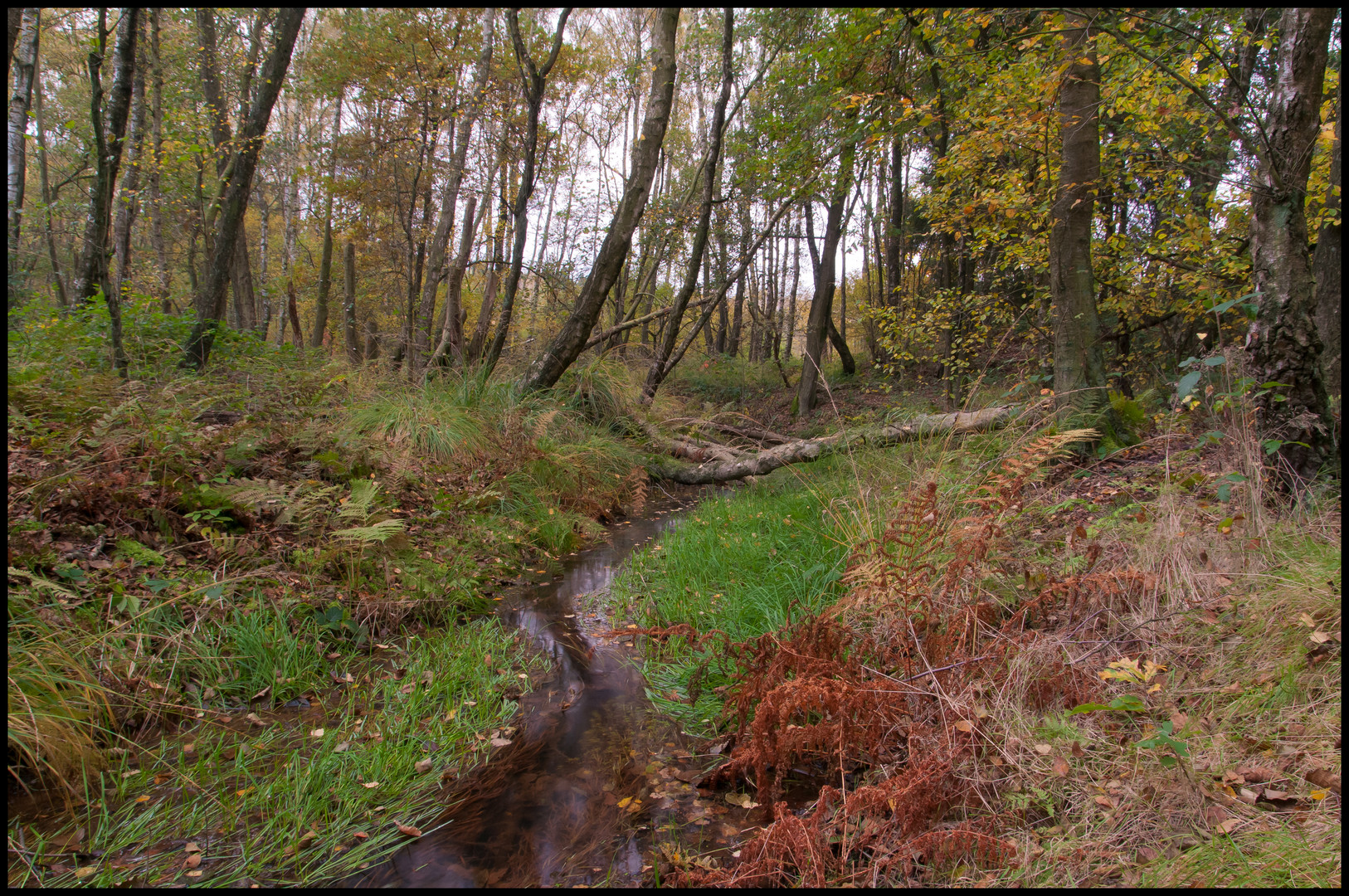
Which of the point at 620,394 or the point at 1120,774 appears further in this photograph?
the point at 620,394

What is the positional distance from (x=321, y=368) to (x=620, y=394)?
427 centimetres

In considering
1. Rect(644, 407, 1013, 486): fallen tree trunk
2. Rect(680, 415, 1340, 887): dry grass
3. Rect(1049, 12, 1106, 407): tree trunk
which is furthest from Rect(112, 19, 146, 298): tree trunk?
Rect(1049, 12, 1106, 407): tree trunk

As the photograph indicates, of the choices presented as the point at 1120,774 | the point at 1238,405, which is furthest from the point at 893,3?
the point at 1120,774

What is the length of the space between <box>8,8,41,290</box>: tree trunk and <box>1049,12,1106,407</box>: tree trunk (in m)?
9.73

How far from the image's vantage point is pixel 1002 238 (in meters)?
7.48

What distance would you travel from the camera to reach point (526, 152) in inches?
315

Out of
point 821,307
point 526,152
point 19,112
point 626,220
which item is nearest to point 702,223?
point 626,220

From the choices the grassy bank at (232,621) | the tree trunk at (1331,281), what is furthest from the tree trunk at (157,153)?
the tree trunk at (1331,281)

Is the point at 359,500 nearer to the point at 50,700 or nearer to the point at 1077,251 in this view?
the point at 50,700

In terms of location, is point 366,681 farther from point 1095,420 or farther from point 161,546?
point 1095,420

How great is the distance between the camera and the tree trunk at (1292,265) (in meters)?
3.21

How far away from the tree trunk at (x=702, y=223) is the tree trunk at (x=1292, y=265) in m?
6.62

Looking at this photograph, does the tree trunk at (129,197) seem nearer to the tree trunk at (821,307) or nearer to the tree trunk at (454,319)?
the tree trunk at (454,319)

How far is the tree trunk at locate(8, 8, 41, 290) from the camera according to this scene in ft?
21.5
